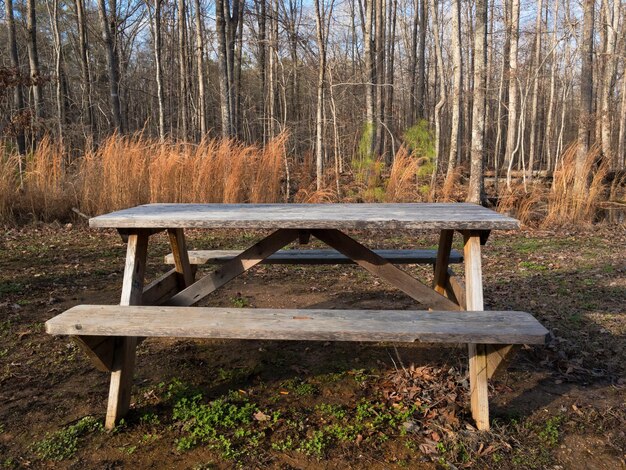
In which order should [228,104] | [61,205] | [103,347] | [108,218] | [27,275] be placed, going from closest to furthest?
[103,347] < [108,218] < [27,275] < [61,205] < [228,104]

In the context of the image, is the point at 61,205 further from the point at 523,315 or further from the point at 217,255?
the point at 523,315

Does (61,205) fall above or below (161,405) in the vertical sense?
above

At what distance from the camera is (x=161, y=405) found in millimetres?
2193

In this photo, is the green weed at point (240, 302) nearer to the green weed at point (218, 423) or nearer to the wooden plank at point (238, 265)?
the wooden plank at point (238, 265)

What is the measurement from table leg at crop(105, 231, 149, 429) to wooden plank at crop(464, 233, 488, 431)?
1.47 metres

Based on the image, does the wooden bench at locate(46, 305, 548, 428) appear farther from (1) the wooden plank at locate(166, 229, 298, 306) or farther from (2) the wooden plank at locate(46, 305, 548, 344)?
(1) the wooden plank at locate(166, 229, 298, 306)

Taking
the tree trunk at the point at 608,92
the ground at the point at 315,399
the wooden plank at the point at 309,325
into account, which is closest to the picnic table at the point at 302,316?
the wooden plank at the point at 309,325

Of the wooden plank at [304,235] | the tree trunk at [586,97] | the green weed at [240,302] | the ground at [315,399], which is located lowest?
the ground at [315,399]

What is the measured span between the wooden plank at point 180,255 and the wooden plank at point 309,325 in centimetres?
100

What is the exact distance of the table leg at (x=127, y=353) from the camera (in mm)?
2010

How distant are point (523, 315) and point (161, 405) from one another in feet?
5.38

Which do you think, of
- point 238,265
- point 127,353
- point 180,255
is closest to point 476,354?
point 238,265

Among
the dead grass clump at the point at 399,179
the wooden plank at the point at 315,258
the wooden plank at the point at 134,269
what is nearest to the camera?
the wooden plank at the point at 134,269

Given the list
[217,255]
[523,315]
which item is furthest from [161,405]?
[523,315]
